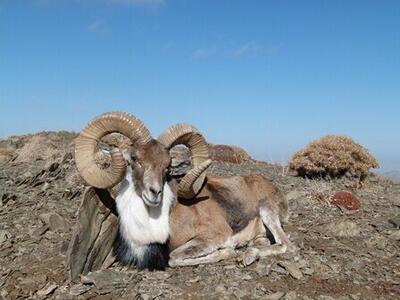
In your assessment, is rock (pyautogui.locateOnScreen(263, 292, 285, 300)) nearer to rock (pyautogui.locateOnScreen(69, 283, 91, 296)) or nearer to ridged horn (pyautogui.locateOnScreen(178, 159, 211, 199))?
ridged horn (pyautogui.locateOnScreen(178, 159, 211, 199))

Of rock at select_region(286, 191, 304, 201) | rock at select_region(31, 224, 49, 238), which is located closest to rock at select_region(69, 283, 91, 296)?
rock at select_region(31, 224, 49, 238)

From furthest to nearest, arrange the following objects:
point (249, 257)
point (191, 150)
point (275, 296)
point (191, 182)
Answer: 1. point (191, 150)
2. point (191, 182)
3. point (249, 257)
4. point (275, 296)

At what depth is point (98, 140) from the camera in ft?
31.4

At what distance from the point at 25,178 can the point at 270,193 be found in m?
7.24

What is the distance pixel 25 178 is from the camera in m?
14.5

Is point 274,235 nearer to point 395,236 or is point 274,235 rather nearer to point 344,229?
point 344,229

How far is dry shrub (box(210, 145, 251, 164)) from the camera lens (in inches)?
955

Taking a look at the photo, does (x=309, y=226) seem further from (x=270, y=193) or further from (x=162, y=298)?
(x=162, y=298)

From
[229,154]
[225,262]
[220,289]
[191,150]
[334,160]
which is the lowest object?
[220,289]

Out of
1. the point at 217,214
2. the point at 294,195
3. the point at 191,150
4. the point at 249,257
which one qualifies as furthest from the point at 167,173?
the point at 294,195

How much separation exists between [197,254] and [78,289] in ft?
7.39

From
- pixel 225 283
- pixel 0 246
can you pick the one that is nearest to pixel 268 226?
pixel 225 283

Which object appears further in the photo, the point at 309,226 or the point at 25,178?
the point at 25,178

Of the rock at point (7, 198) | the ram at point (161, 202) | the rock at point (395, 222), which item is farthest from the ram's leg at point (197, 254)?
the rock at point (7, 198)
